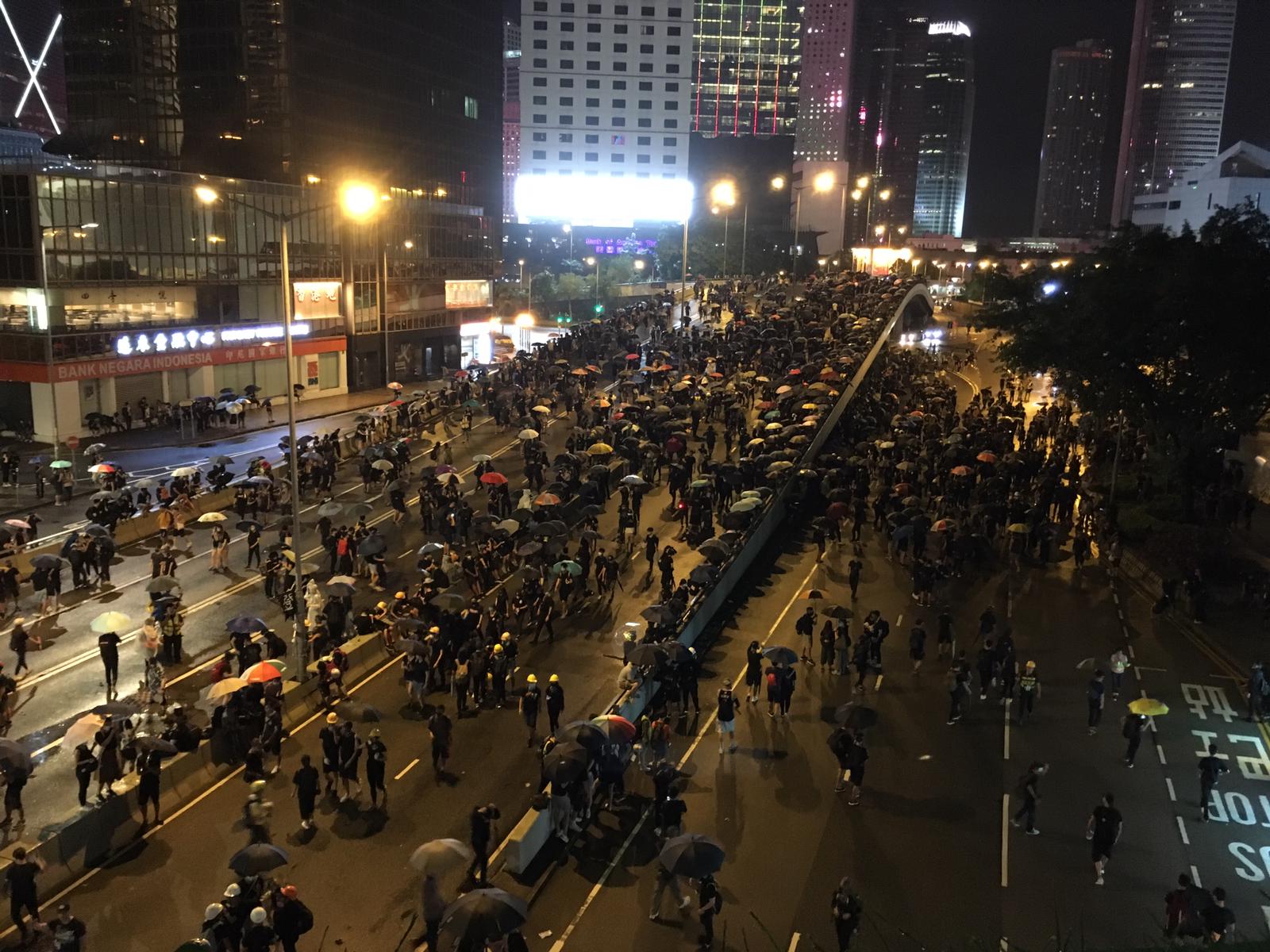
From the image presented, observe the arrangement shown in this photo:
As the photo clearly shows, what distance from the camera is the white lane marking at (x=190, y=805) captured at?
1329 cm

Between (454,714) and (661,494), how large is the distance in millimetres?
15593

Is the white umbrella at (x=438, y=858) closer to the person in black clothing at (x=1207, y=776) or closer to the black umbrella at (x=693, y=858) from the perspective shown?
the black umbrella at (x=693, y=858)

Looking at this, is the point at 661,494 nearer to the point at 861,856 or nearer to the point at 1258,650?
the point at 1258,650

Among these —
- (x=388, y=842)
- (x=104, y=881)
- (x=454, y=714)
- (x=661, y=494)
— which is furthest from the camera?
(x=661, y=494)

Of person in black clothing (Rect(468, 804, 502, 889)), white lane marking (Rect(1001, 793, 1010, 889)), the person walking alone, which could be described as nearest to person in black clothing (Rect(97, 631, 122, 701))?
person in black clothing (Rect(468, 804, 502, 889))

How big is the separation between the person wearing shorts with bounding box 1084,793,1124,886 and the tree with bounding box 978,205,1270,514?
19831mm

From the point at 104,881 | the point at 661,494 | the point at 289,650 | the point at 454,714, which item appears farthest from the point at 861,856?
the point at 661,494

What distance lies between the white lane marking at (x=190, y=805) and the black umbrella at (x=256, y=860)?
335 cm

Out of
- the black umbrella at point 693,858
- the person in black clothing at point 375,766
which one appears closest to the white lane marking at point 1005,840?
the black umbrella at point 693,858

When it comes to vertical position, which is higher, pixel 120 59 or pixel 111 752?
pixel 120 59

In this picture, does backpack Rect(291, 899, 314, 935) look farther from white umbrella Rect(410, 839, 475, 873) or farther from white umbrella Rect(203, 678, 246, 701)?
white umbrella Rect(203, 678, 246, 701)

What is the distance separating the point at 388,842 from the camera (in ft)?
48.7

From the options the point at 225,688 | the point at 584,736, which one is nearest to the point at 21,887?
the point at 225,688

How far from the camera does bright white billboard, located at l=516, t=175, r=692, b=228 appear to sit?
125 metres
